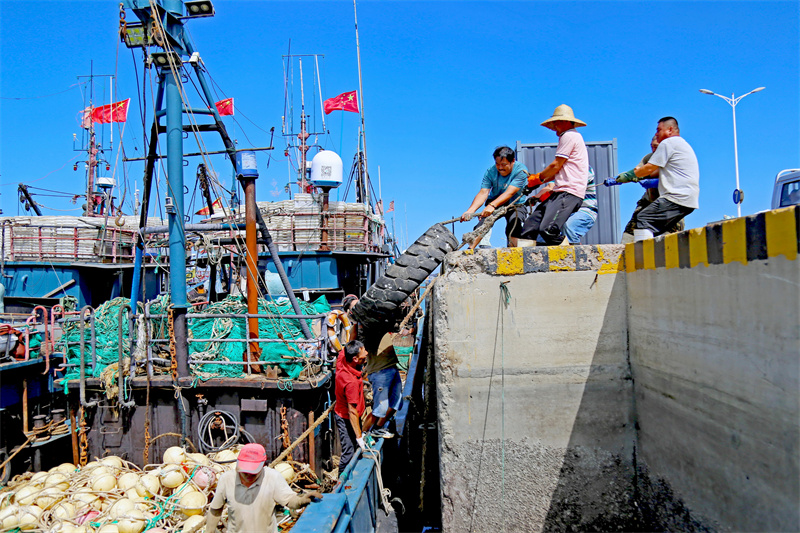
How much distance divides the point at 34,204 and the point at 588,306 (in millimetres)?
25642

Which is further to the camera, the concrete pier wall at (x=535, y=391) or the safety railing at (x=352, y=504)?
the concrete pier wall at (x=535, y=391)

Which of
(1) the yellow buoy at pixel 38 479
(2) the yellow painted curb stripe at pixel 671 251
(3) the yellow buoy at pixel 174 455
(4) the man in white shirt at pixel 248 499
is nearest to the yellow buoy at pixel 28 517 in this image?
(1) the yellow buoy at pixel 38 479

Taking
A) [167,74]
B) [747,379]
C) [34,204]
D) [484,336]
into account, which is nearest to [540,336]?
[484,336]

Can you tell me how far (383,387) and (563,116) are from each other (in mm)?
3926

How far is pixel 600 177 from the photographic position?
317 inches

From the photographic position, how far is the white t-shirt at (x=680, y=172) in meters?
4.21

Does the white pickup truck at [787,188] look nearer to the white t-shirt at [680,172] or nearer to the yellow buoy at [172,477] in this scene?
the white t-shirt at [680,172]

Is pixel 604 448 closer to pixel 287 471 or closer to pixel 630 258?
pixel 630 258

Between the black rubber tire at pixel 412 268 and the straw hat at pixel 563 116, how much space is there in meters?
1.51

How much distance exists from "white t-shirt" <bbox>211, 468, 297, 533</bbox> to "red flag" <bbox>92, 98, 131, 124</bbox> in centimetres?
2618

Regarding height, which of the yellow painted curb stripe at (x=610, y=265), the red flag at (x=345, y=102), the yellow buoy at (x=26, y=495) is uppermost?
the red flag at (x=345, y=102)

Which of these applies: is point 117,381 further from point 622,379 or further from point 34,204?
point 34,204

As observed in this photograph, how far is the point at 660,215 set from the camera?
426cm

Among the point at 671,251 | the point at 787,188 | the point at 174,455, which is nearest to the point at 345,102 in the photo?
the point at 787,188
